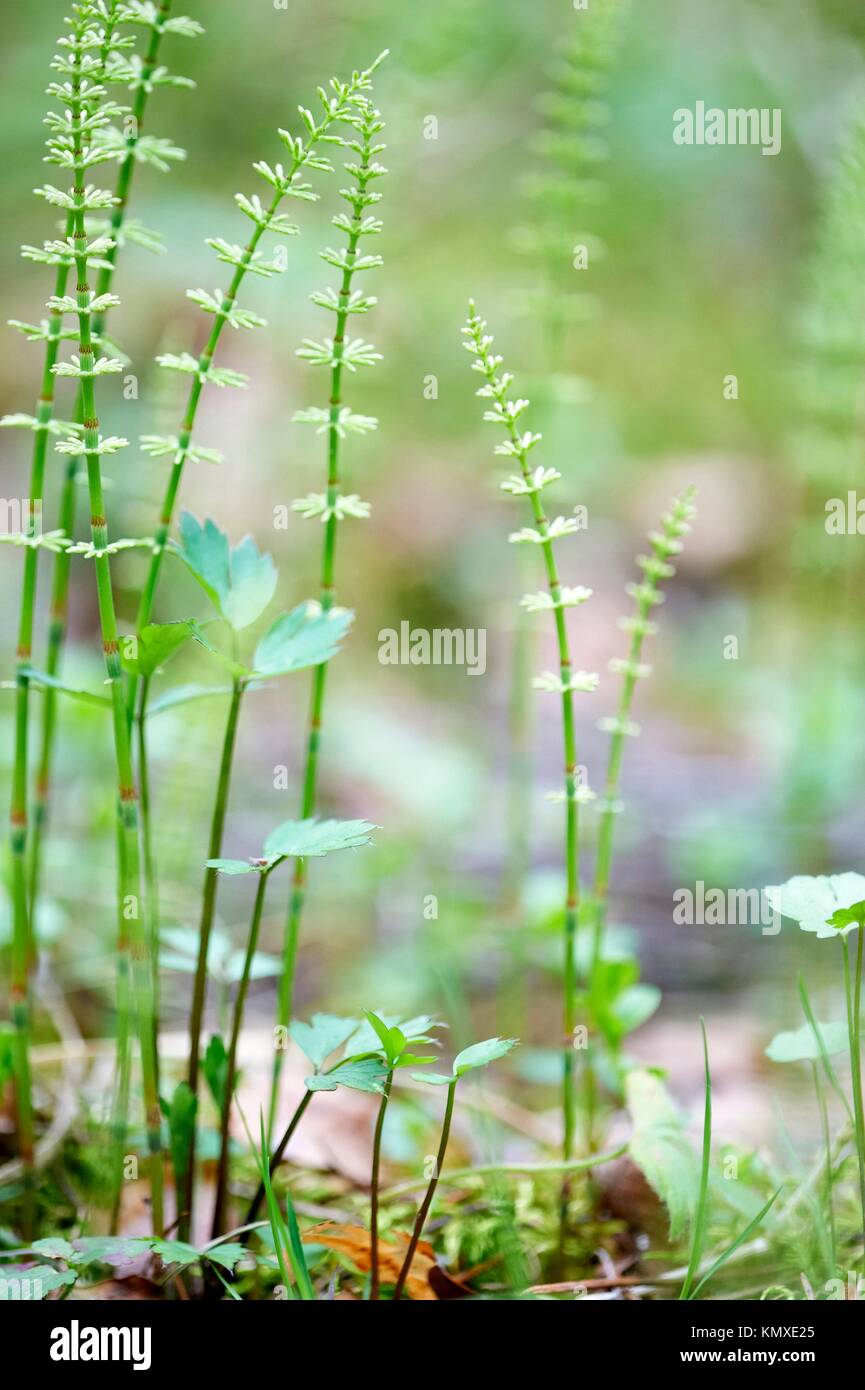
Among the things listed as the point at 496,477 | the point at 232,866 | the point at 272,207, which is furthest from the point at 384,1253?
A: the point at 496,477

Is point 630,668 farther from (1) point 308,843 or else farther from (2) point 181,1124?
(2) point 181,1124

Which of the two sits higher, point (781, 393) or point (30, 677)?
point (781, 393)

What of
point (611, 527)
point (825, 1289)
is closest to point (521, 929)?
point (825, 1289)

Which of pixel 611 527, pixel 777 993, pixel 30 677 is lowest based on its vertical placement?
pixel 777 993

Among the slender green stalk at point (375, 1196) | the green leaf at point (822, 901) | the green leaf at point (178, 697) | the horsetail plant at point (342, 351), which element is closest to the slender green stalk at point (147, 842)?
the green leaf at point (178, 697)

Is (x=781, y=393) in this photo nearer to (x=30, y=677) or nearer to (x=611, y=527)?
(x=611, y=527)

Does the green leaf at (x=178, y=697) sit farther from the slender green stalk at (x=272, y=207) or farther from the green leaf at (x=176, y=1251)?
the green leaf at (x=176, y=1251)

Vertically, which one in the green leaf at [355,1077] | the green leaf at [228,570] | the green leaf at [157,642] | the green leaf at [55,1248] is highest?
the green leaf at [228,570]
